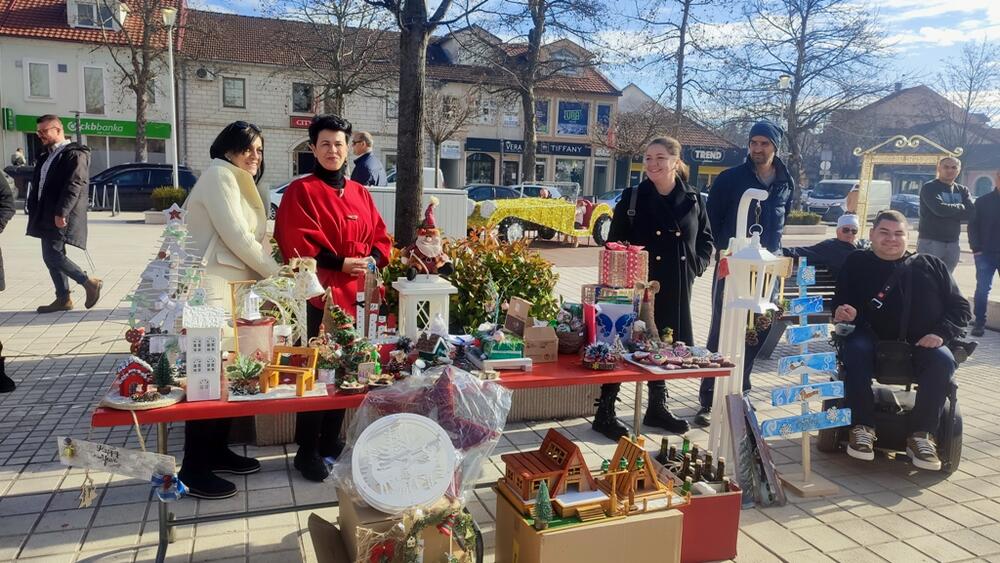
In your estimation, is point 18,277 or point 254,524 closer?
point 254,524

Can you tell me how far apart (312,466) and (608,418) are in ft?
5.94

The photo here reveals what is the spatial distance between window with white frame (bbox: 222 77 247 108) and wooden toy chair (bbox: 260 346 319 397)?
28727 mm

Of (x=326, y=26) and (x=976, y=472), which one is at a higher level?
(x=326, y=26)

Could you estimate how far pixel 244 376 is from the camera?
2.59 m

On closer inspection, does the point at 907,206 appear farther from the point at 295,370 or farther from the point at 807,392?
the point at 295,370

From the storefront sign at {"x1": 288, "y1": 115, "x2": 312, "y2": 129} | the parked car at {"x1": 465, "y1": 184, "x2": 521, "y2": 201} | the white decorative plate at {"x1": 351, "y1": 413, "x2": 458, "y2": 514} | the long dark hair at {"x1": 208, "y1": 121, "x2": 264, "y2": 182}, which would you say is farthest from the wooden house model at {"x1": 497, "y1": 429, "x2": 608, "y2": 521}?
the storefront sign at {"x1": 288, "y1": 115, "x2": 312, "y2": 129}

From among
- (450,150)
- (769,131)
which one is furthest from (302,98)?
(769,131)

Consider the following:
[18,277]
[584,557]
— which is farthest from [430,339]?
[18,277]

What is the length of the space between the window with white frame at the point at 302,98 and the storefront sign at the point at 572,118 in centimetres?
1225

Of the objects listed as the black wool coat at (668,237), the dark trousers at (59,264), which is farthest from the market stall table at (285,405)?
the dark trousers at (59,264)

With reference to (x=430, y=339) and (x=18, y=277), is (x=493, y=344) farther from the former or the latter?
(x=18, y=277)

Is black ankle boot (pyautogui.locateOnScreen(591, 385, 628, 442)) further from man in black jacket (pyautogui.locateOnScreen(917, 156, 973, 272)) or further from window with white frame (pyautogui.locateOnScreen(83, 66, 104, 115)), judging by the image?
window with white frame (pyautogui.locateOnScreen(83, 66, 104, 115))

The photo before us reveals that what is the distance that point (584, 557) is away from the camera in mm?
2482

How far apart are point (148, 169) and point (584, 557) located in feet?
66.9
